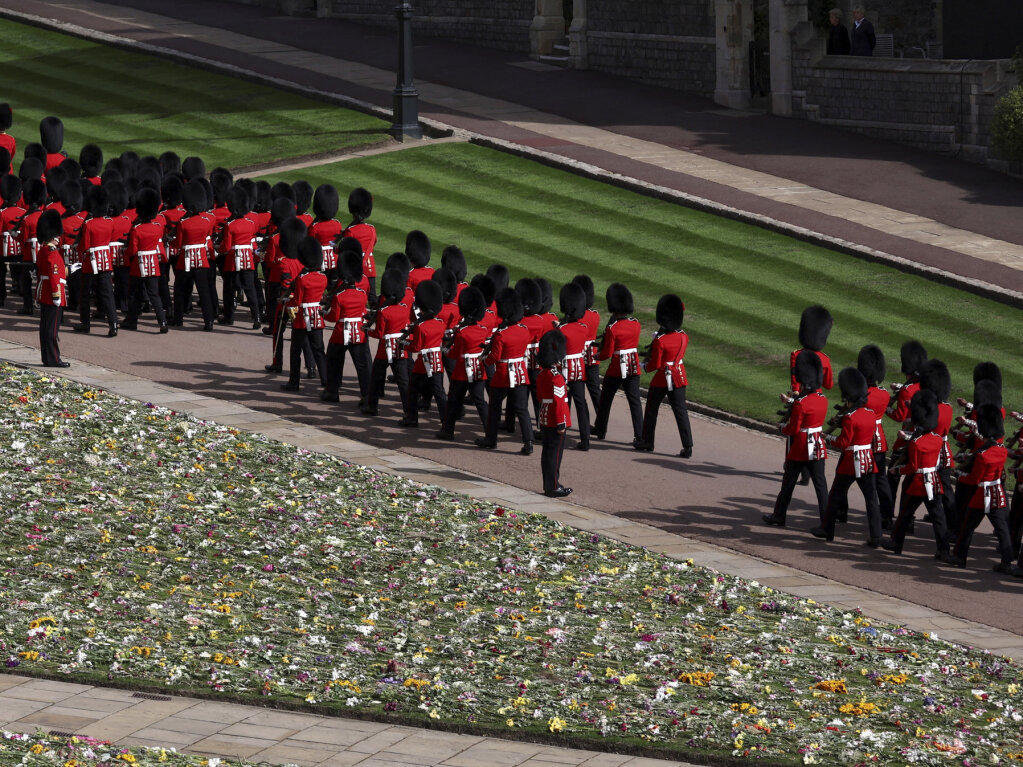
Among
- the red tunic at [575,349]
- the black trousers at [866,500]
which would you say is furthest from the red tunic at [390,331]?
the black trousers at [866,500]

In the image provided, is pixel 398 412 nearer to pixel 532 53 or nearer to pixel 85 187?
pixel 85 187

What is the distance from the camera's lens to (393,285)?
17094mm

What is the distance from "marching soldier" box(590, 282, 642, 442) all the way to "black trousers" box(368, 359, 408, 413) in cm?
196

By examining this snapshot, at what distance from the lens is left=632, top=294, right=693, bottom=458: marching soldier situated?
16.3m

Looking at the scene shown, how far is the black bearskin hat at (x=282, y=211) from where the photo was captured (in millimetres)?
19703

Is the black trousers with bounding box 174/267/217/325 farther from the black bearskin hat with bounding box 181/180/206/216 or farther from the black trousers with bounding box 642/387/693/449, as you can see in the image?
the black trousers with bounding box 642/387/693/449

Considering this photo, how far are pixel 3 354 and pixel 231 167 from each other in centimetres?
926

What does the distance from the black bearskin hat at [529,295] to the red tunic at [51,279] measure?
4.84 metres

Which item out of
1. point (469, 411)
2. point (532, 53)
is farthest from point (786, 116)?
point (469, 411)

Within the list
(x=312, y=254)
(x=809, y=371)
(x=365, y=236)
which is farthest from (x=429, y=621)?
(x=365, y=236)

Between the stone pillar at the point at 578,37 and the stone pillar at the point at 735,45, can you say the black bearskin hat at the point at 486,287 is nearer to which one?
the stone pillar at the point at 735,45

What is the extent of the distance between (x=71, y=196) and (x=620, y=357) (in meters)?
7.05

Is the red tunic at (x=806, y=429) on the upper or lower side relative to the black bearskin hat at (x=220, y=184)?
lower

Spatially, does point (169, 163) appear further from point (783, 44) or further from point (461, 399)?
point (783, 44)
